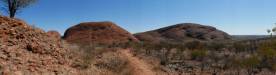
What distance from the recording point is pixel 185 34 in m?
69.0

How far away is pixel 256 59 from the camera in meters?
18.4

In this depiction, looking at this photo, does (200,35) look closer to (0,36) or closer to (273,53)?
(273,53)

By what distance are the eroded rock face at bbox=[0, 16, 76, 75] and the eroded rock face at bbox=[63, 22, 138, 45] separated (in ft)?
122

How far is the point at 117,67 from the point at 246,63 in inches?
308

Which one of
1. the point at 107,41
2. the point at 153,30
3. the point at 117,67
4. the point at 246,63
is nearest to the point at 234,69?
the point at 246,63

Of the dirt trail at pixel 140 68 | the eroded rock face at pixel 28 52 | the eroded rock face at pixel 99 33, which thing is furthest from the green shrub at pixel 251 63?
the eroded rock face at pixel 99 33

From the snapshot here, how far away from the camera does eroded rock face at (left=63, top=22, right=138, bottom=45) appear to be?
50719mm

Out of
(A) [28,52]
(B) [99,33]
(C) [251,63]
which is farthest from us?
(B) [99,33]

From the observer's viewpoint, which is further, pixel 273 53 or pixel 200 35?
pixel 200 35

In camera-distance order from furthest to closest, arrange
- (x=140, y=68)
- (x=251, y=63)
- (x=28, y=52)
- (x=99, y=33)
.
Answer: (x=99, y=33) → (x=251, y=63) → (x=140, y=68) → (x=28, y=52)

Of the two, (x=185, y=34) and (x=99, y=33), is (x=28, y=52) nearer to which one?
(x=99, y=33)

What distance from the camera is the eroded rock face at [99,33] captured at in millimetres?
50719

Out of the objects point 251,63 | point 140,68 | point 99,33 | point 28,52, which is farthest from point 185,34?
point 28,52

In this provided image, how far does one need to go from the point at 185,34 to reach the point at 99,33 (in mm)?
21890
